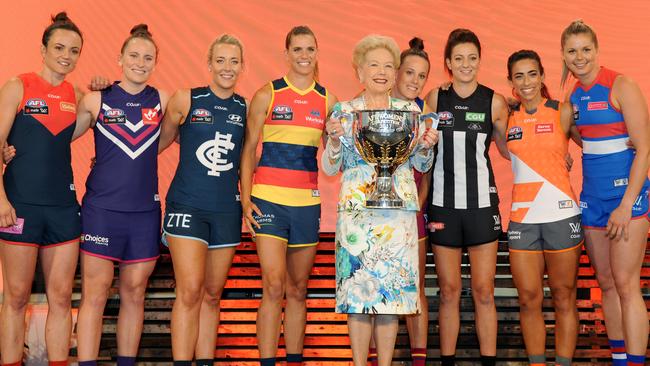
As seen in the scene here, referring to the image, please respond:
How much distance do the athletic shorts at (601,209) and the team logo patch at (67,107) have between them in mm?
2414

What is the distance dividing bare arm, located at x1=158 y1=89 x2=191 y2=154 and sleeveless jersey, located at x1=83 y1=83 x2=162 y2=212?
0.19ft

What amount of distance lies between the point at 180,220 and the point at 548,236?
1.71 meters

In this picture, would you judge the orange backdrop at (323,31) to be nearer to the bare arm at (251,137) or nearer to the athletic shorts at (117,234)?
the bare arm at (251,137)

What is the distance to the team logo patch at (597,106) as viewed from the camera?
3.46m

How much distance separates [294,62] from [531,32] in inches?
90.0

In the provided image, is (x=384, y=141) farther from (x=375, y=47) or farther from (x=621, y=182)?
(x=621, y=182)

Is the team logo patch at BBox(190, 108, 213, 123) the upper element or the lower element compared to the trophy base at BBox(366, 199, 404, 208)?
upper

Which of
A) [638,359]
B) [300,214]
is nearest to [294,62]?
[300,214]

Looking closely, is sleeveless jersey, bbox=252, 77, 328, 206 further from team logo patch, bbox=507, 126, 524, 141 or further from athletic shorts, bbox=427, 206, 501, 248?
team logo patch, bbox=507, 126, 524, 141

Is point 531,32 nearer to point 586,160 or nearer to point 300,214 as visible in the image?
point 586,160

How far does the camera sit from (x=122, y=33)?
507cm

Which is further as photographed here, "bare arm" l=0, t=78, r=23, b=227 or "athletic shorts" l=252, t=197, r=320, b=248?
"athletic shorts" l=252, t=197, r=320, b=248

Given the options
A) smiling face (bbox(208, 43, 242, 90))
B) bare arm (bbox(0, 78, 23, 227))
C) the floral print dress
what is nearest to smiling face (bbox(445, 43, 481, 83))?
the floral print dress

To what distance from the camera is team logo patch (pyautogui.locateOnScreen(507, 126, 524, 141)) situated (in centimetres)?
360
